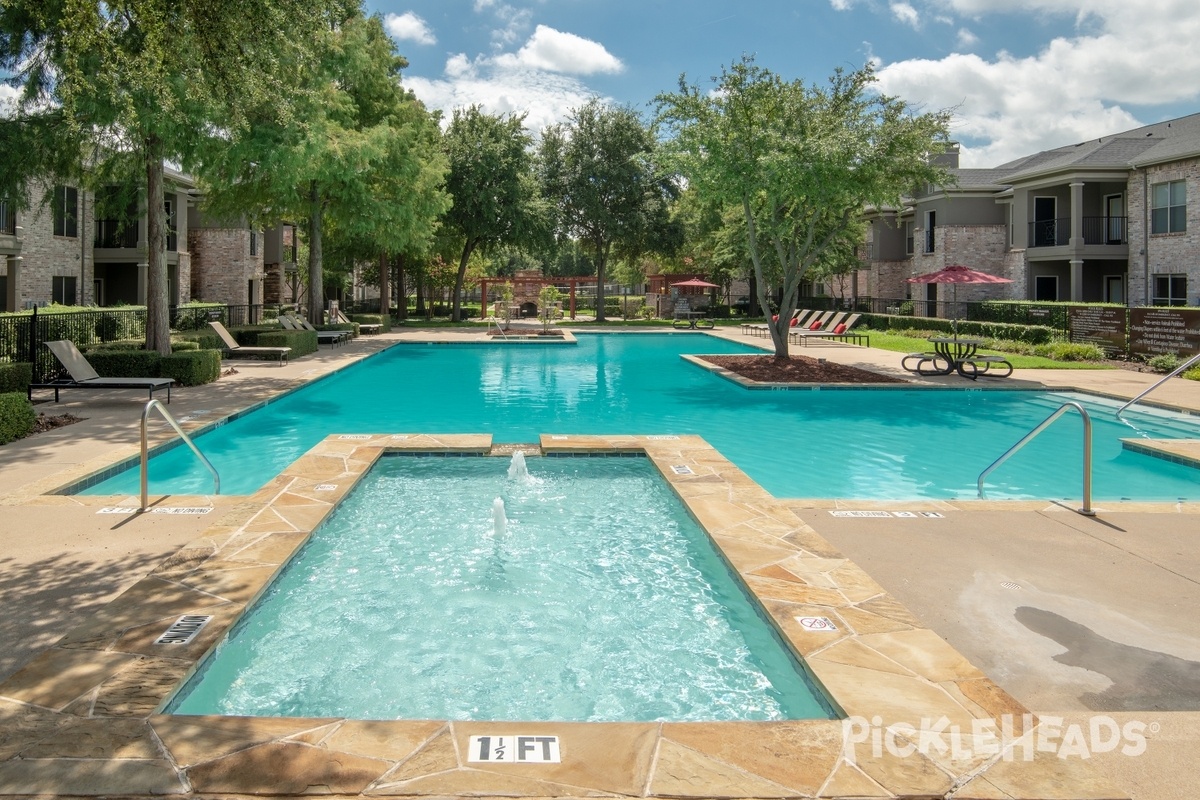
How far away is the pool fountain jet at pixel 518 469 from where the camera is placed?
9916 millimetres

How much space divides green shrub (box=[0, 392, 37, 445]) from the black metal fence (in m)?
4.59

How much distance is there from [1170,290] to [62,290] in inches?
1406

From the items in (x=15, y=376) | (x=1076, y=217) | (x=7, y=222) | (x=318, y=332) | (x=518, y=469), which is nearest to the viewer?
(x=518, y=469)

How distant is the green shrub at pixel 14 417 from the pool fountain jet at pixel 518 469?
6.20 meters

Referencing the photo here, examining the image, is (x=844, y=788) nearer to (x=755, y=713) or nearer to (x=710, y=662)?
(x=755, y=713)

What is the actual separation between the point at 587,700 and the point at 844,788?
180cm

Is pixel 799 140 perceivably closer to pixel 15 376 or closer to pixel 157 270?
pixel 157 270

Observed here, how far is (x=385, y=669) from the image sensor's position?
5.28 meters

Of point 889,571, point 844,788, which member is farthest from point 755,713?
point 889,571

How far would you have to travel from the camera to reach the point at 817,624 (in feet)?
16.8

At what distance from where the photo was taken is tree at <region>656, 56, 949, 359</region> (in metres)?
19.6

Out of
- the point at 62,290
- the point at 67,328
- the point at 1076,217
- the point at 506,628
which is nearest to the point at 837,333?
the point at 1076,217

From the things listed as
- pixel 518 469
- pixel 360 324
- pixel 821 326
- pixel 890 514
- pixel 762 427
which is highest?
pixel 360 324

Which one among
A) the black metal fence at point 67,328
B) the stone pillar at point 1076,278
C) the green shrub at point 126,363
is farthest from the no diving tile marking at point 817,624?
the stone pillar at point 1076,278
